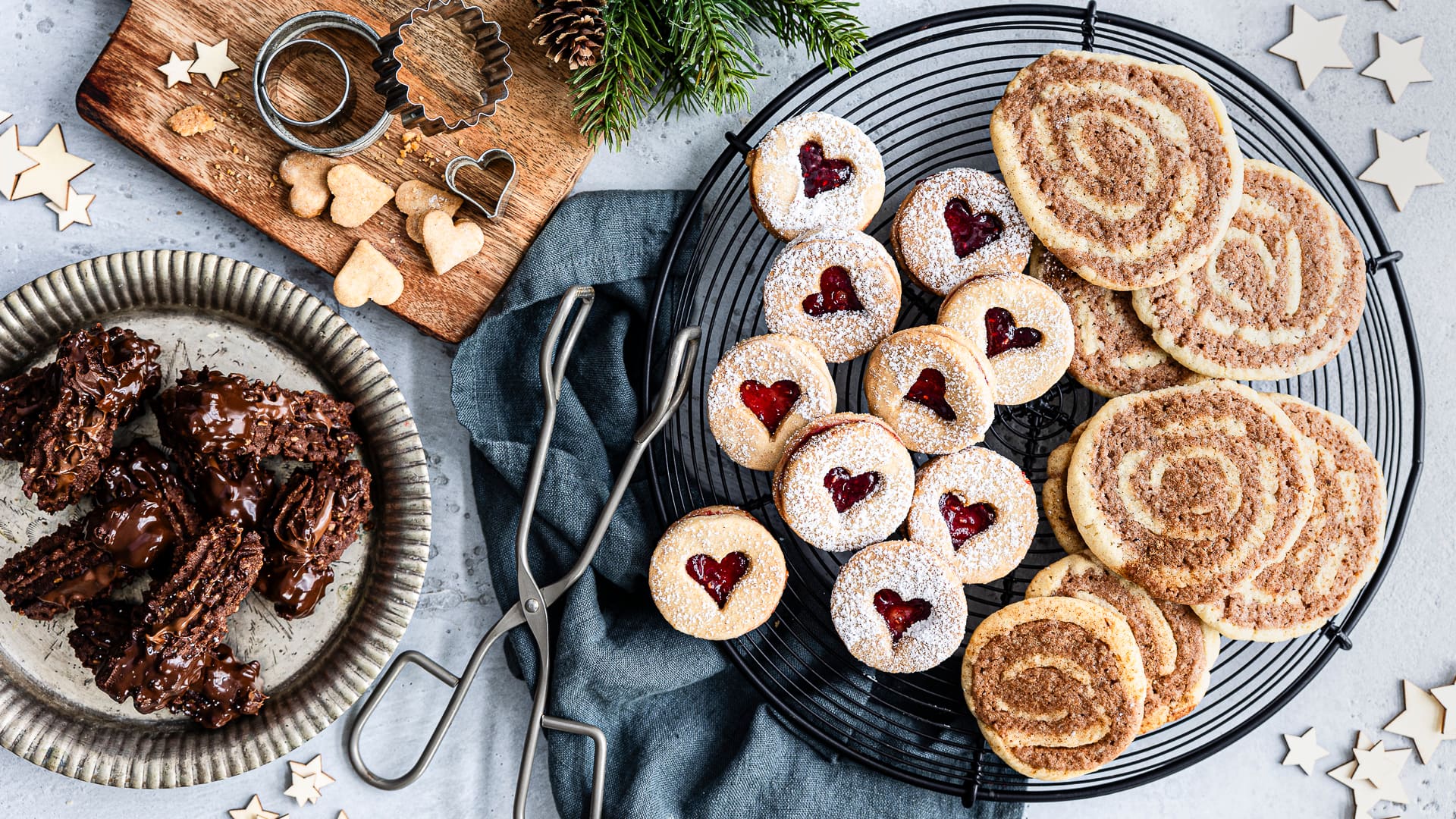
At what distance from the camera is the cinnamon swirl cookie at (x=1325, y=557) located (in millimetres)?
2131

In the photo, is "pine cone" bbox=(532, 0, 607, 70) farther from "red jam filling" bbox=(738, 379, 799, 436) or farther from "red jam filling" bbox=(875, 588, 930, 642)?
"red jam filling" bbox=(875, 588, 930, 642)

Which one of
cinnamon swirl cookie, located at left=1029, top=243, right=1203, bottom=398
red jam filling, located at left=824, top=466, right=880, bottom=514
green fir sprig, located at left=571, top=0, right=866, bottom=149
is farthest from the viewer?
cinnamon swirl cookie, located at left=1029, top=243, right=1203, bottom=398

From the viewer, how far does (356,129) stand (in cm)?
219

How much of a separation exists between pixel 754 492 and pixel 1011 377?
73cm

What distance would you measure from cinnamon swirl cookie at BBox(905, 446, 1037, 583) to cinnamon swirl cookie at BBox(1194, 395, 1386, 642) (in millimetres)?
471

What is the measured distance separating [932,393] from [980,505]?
310 millimetres

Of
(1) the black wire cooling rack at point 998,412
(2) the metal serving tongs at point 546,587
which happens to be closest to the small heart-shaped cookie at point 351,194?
(2) the metal serving tongs at point 546,587

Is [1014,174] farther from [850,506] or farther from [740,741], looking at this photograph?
[740,741]

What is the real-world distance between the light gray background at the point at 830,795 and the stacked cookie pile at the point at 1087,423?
13.4 inches

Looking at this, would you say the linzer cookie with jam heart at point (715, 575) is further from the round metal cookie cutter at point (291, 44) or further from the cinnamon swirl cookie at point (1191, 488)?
the round metal cookie cutter at point (291, 44)

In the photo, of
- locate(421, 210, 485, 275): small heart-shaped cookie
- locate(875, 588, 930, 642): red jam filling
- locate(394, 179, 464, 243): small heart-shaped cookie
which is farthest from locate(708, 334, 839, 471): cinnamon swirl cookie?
locate(394, 179, 464, 243): small heart-shaped cookie

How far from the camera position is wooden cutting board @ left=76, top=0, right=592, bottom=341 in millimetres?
2104

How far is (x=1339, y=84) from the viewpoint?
92.5 inches

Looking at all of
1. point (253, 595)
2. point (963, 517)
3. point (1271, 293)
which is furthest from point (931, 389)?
point (253, 595)
